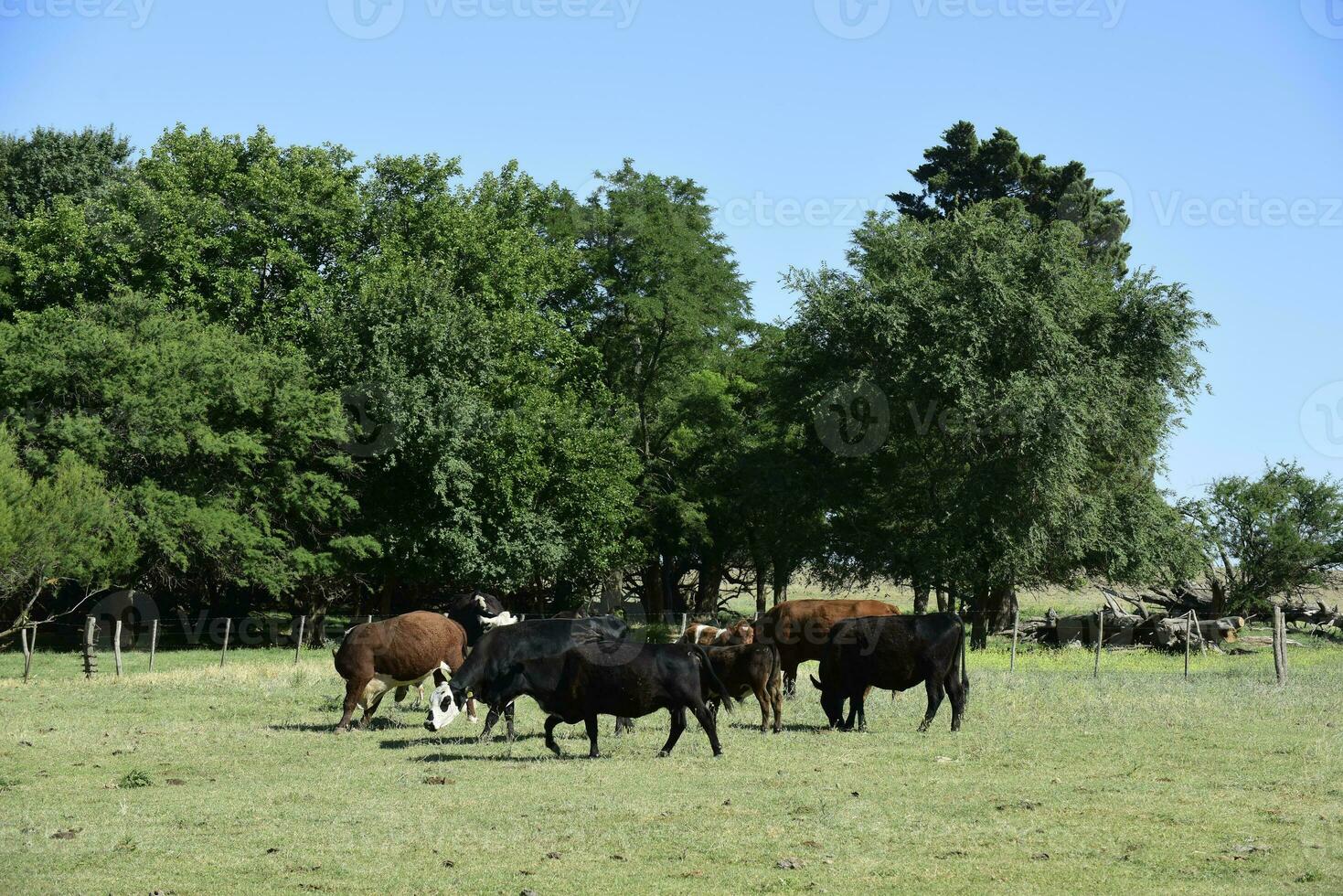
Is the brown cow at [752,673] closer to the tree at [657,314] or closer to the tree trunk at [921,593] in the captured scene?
the tree trunk at [921,593]

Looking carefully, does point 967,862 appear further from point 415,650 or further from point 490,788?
point 415,650

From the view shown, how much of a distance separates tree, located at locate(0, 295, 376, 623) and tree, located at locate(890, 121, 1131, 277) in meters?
27.0

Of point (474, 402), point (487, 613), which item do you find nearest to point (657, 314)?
point (474, 402)

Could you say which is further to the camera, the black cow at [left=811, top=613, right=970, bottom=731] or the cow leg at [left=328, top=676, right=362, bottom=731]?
the cow leg at [left=328, top=676, right=362, bottom=731]

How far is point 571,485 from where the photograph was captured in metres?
41.8

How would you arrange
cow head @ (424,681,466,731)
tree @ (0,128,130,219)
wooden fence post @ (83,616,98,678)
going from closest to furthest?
cow head @ (424,681,466,731)
wooden fence post @ (83,616,98,678)
tree @ (0,128,130,219)

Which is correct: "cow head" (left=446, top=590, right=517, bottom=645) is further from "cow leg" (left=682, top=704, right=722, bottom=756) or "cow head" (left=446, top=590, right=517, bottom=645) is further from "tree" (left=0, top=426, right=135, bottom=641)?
"tree" (left=0, top=426, right=135, bottom=641)

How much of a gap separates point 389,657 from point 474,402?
2163 centimetres

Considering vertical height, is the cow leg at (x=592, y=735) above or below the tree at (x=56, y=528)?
below

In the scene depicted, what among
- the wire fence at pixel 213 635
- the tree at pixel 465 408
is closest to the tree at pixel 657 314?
the tree at pixel 465 408

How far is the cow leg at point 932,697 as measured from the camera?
16.8m

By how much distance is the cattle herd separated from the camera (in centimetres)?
1506

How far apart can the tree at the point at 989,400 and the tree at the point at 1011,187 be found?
1180cm

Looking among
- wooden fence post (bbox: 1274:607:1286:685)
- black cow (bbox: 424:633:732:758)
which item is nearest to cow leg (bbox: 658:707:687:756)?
black cow (bbox: 424:633:732:758)
